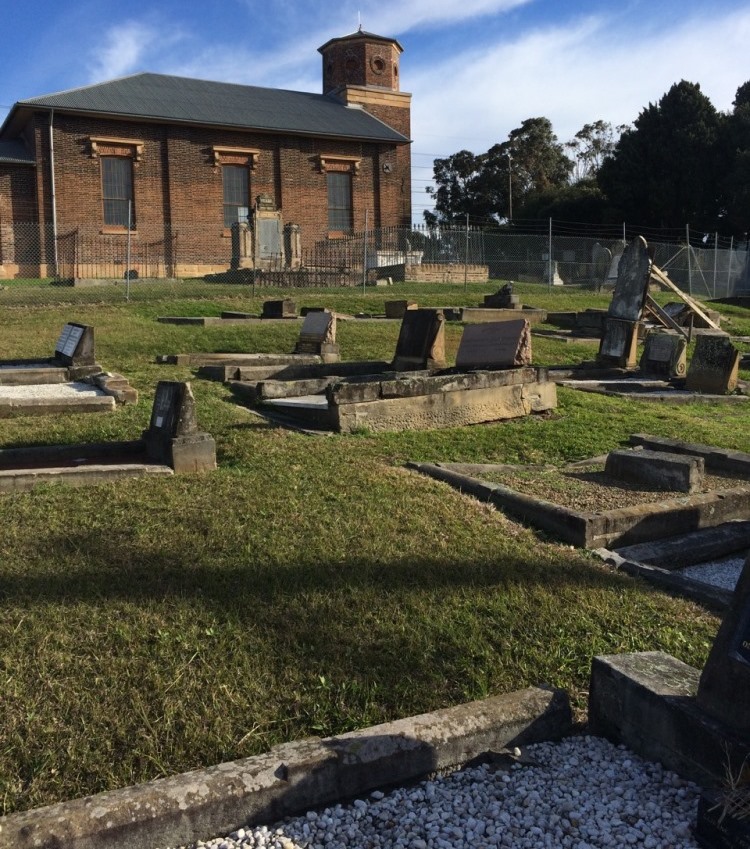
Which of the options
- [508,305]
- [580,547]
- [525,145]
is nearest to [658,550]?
[580,547]

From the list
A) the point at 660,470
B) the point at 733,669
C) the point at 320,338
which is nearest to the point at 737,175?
the point at 320,338

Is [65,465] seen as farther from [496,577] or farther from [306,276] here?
[306,276]

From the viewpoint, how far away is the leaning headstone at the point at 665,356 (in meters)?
13.9

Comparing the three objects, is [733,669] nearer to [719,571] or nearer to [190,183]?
[719,571]

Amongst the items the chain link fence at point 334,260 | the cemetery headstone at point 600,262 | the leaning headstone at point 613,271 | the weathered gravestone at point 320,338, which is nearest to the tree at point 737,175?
the chain link fence at point 334,260

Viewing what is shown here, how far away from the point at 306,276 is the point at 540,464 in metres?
21.0

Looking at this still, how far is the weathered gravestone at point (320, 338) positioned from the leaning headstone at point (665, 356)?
544 cm

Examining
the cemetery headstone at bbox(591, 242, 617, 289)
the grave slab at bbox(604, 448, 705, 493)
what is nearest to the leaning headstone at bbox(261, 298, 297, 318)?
the grave slab at bbox(604, 448, 705, 493)

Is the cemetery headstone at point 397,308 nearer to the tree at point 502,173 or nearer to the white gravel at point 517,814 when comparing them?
the white gravel at point 517,814

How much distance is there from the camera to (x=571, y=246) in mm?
33688

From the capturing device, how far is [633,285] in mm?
15375

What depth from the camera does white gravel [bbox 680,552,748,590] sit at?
5266 millimetres

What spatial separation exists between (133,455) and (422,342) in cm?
513

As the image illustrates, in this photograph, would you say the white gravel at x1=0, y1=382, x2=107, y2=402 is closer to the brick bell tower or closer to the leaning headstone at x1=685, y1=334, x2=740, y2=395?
the leaning headstone at x1=685, y1=334, x2=740, y2=395
